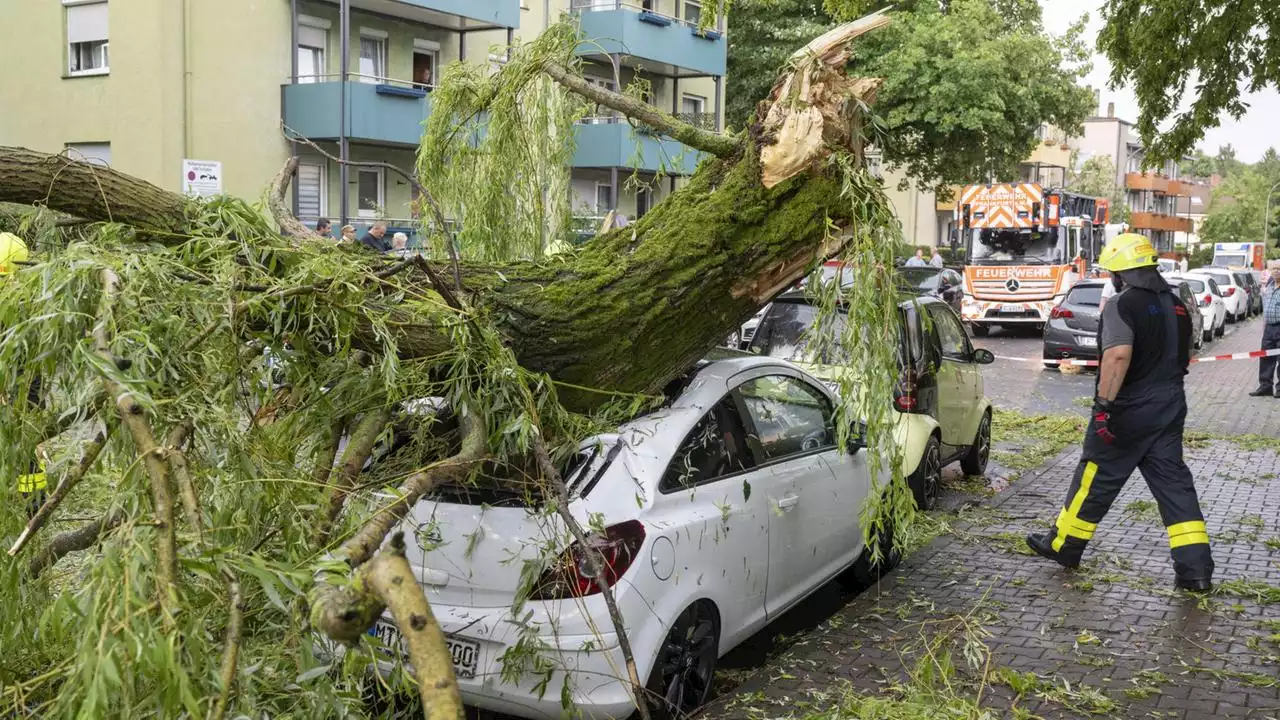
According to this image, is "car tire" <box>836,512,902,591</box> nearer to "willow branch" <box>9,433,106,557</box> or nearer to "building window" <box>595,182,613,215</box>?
"willow branch" <box>9,433,106,557</box>

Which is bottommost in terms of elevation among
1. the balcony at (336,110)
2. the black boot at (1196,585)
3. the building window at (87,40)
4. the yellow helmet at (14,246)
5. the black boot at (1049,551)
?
the black boot at (1196,585)

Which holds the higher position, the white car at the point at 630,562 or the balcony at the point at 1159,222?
the balcony at the point at 1159,222

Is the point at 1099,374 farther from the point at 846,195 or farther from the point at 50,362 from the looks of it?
the point at 50,362

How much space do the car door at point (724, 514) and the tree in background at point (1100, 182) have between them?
65.7m

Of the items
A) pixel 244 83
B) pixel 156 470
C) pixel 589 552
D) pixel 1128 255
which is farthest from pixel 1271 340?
pixel 244 83

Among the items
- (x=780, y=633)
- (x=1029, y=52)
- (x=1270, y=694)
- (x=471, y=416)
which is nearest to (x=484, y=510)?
(x=471, y=416)

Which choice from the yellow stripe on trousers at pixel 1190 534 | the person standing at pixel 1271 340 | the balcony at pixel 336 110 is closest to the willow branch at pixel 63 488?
the yellow stripe on trousers at pixel 1190 534

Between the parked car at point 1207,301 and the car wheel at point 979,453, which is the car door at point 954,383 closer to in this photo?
the car wheel at point 979,453

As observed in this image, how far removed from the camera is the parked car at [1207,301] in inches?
1034

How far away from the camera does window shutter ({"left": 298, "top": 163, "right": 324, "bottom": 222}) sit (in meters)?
23.4

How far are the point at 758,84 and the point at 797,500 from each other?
3271 centimetres

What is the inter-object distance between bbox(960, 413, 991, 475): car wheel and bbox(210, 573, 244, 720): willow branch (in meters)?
8.19

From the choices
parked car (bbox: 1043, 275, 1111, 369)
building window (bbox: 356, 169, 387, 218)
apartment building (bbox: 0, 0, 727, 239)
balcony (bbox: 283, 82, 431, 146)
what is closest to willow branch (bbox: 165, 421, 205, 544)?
apartment building (bbox: 0, 0, 727, 239)

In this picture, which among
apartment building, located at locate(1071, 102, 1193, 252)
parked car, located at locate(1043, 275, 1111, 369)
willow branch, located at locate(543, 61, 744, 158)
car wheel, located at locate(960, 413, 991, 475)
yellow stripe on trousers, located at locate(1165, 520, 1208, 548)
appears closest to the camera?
willow branch, located at locate(543, 61, 744, 158)
